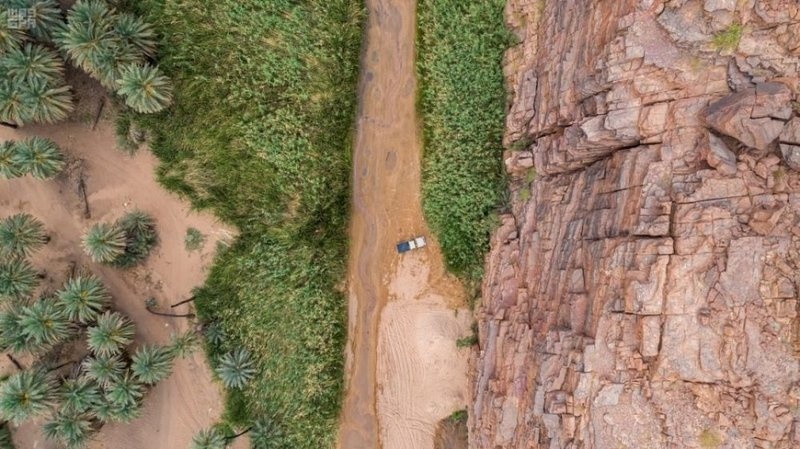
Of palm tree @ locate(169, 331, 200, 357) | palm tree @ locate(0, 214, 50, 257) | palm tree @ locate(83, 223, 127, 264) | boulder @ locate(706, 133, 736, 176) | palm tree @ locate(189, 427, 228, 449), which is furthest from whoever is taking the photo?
palm tree @ locate(169, 331, 200, 357)

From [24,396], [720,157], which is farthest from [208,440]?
[720,157]

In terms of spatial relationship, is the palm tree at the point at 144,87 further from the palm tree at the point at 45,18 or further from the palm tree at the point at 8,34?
the palm tree at the point at 8,34

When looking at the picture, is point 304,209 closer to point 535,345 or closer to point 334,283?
point 334,283

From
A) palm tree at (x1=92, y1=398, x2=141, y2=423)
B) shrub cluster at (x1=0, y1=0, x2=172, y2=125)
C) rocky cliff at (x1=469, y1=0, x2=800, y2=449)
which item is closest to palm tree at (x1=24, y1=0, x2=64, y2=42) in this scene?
shrub cluster at (x1=0, y1=0, x2=172, y2=125)

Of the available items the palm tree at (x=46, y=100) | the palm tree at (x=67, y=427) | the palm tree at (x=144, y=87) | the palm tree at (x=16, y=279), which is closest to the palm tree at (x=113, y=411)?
the palm tree at (x=67, y=427)

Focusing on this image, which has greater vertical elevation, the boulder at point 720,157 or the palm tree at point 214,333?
the boulder at point 720,157

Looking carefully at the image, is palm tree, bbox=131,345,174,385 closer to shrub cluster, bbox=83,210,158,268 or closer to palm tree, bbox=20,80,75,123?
shrub cluster, bbox=83,210,158,268

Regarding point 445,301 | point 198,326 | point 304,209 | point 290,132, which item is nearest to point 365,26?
point 290,132
